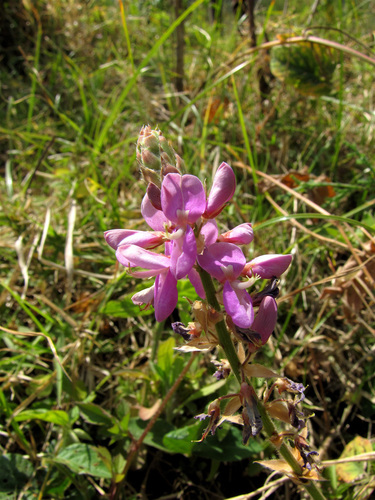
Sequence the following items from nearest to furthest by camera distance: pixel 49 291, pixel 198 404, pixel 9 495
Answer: pixel 9 495 → pixel 198 404 → pixel 49 291

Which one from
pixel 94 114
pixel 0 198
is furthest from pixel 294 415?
pixel 94 114

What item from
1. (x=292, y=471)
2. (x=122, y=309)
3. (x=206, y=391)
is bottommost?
(x=206, y=391)

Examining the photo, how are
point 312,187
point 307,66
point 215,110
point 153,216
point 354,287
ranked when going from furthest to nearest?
point 215,110
point 307,66
point 312,187
point 354,287
point 153,216

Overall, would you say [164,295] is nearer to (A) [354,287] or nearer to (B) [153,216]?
(B) [153,216]

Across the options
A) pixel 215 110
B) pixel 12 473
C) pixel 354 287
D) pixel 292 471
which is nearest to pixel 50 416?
pixel 12 473

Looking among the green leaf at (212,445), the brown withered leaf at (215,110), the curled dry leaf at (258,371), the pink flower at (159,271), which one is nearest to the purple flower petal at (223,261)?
the pink flower at (159,271)

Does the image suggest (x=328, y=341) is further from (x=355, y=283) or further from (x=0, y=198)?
(x=0, y=198)
